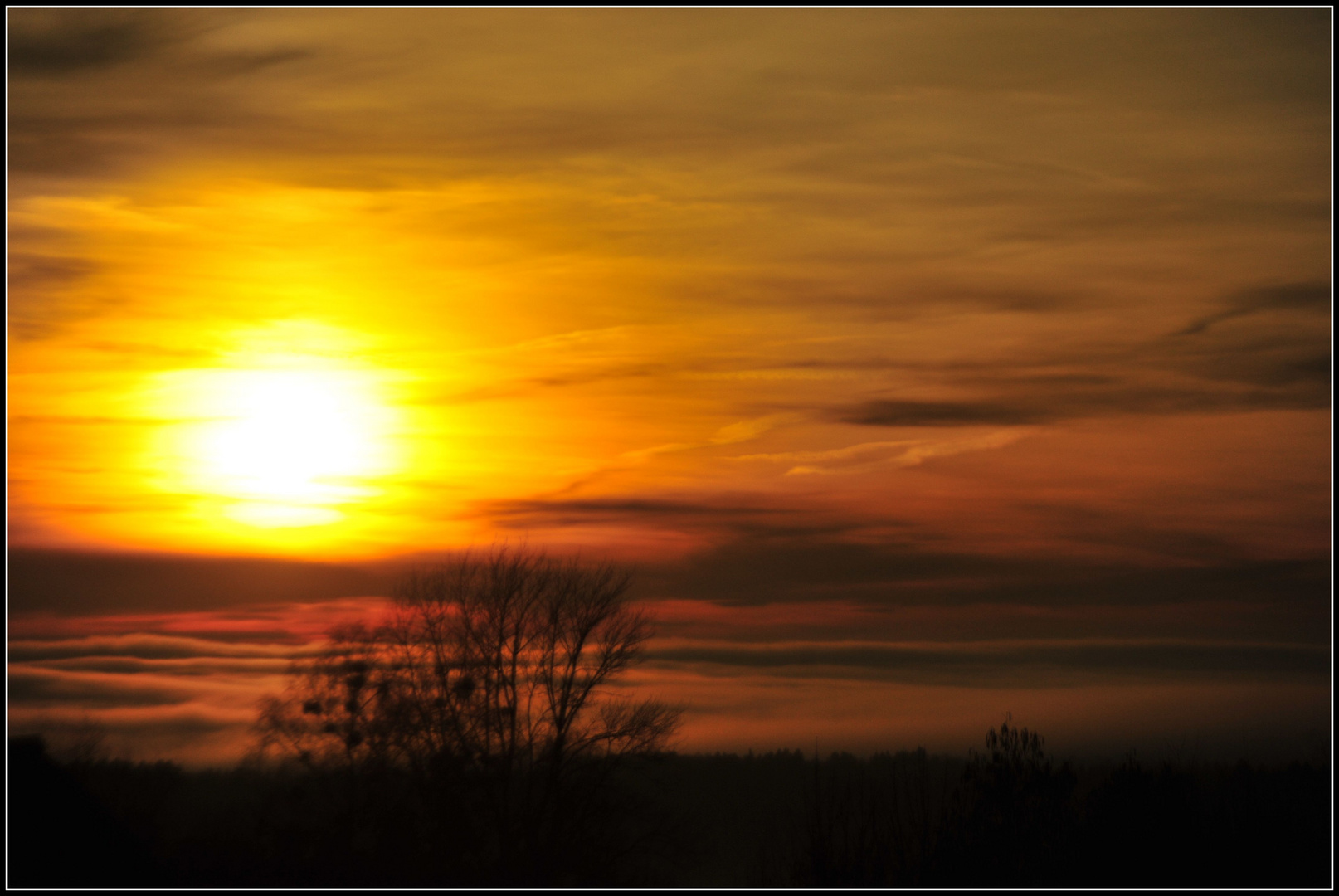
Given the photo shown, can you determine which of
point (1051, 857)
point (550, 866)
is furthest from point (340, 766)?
point (1051, 857)

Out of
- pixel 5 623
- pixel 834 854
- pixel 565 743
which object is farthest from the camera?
pixel 565 743

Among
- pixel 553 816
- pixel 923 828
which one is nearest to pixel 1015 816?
pixel 923 828

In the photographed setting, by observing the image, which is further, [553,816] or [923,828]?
[553,816]

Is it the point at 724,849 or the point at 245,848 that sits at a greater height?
the point at 245,848

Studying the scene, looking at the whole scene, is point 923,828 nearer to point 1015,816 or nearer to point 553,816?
point 1015,816

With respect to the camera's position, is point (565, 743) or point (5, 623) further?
point (565, 743)

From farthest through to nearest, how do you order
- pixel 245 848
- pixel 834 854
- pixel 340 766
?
pixel 340 766 < pixel 245 848 < pixel 834 854

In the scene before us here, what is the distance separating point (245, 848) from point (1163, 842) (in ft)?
72.3

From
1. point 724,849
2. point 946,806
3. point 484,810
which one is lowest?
point 724,849

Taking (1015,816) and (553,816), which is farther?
(553,816)

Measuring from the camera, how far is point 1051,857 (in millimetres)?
24172

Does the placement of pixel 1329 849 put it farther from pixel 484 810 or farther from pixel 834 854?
pixel 484 810

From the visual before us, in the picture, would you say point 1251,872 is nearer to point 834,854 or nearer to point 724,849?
point 834,854

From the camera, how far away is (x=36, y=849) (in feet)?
72.3
